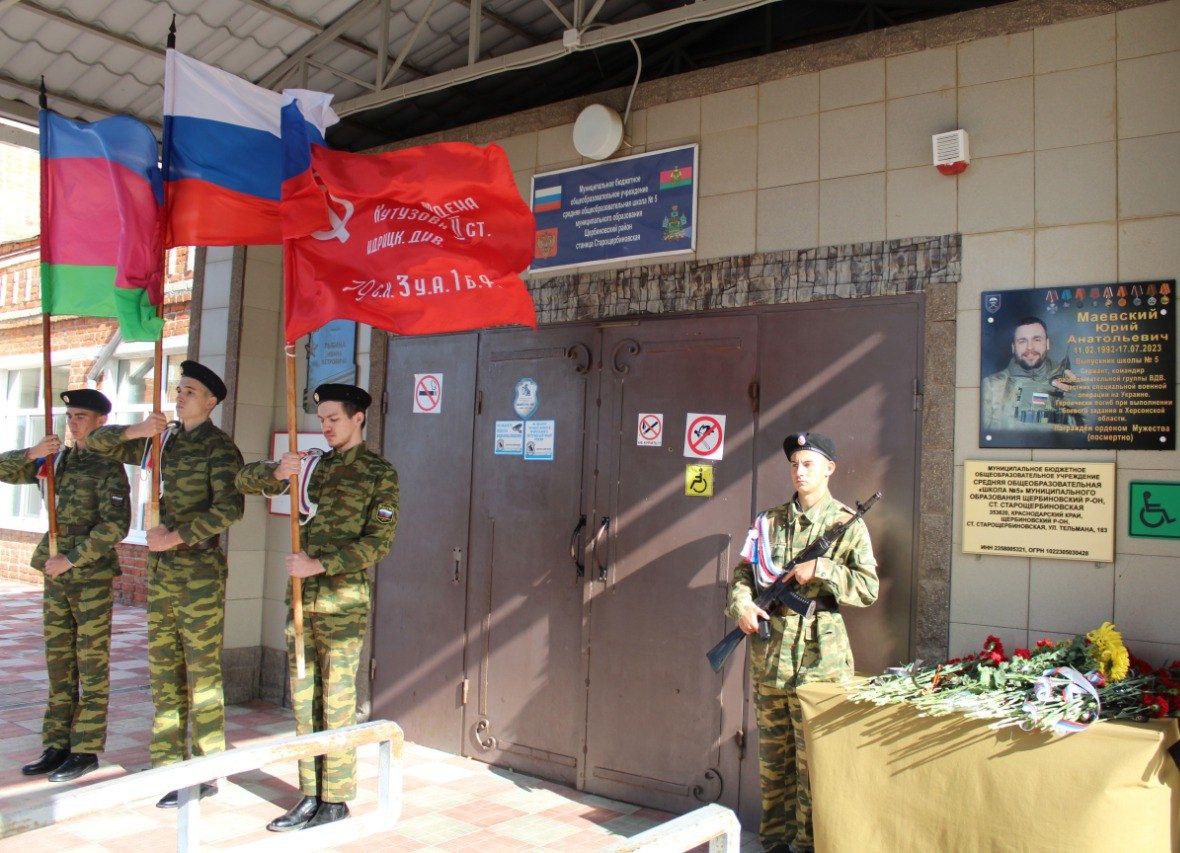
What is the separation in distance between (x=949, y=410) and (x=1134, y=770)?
152cm

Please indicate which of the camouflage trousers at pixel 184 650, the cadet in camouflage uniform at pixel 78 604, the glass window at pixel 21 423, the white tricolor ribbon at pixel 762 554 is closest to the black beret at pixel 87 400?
the cadet in camouflage uniform at pixel 78 604

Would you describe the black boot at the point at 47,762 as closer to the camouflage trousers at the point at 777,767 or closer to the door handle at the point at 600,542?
the door handle at the point at 600,542

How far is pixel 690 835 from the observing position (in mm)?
1728

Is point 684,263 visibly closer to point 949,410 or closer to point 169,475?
point 949,410

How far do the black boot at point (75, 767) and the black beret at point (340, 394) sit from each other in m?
2.20

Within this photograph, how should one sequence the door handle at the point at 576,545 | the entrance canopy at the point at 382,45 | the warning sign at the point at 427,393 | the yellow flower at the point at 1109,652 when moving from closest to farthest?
the yellow flower at the point at 1109,652 → the door handle at the point at 576,545 → the entrance canopy at the point at 382,45 → the warning sign at the point at 427,393

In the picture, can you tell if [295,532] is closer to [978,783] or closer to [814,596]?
[814,596]

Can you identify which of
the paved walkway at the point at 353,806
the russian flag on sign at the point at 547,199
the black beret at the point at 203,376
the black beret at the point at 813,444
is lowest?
the paved walkway at the point at 353,806

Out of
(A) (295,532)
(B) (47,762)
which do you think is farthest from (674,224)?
(B) (47,762)

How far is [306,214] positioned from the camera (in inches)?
157

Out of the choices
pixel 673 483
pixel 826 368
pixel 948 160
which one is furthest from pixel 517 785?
pixel 948 160

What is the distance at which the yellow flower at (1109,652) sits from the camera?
3102mm

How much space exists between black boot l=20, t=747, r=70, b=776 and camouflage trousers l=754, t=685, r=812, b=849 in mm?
3469

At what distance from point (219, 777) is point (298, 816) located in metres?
2.09
